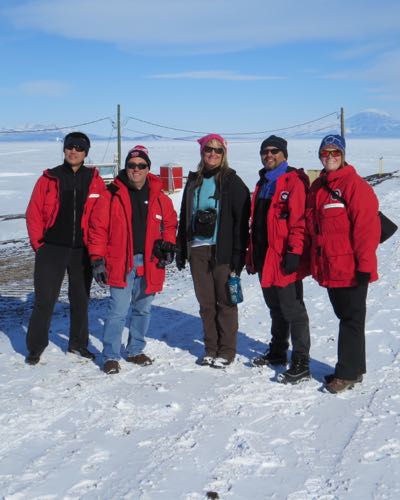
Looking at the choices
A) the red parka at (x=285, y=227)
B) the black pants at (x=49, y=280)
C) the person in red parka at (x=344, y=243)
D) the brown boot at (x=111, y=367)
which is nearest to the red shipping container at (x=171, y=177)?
the black pants at (x=49, y=280)

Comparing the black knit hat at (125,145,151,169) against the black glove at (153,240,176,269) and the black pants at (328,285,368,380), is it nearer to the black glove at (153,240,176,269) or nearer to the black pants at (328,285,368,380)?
the black glove at (153,240,176,269)

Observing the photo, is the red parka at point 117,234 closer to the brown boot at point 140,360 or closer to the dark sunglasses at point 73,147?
the dark sunglasses at point 73,147

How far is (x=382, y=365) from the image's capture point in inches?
189

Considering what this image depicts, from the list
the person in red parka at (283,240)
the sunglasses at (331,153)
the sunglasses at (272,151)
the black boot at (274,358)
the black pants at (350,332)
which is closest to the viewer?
the sunglasses at (331,153)

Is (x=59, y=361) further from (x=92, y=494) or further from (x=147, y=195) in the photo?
(x=92, y=494)

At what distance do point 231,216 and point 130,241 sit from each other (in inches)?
33.1

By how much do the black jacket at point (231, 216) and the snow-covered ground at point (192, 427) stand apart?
0.95 meters

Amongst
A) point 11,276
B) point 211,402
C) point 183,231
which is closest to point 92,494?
point 211,402

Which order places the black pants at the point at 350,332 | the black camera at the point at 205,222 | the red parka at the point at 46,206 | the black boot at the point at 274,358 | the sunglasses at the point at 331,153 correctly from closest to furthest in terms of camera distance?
the sunglasses at the point at 331,153
the black pants at the point at 350,332
the black camera at the point at 205,222
the red parka at the point at 46,206
the black boot at the point at 274,358

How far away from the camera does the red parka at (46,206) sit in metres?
4.77

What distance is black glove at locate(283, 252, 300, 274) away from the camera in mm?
4273

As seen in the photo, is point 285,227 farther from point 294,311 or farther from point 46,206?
point 46,206

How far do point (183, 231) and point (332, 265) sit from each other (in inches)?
55.8

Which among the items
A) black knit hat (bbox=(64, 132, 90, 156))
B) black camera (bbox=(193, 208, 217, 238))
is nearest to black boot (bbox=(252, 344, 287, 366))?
black camera (bbox=(193, 208, 217, 238))
